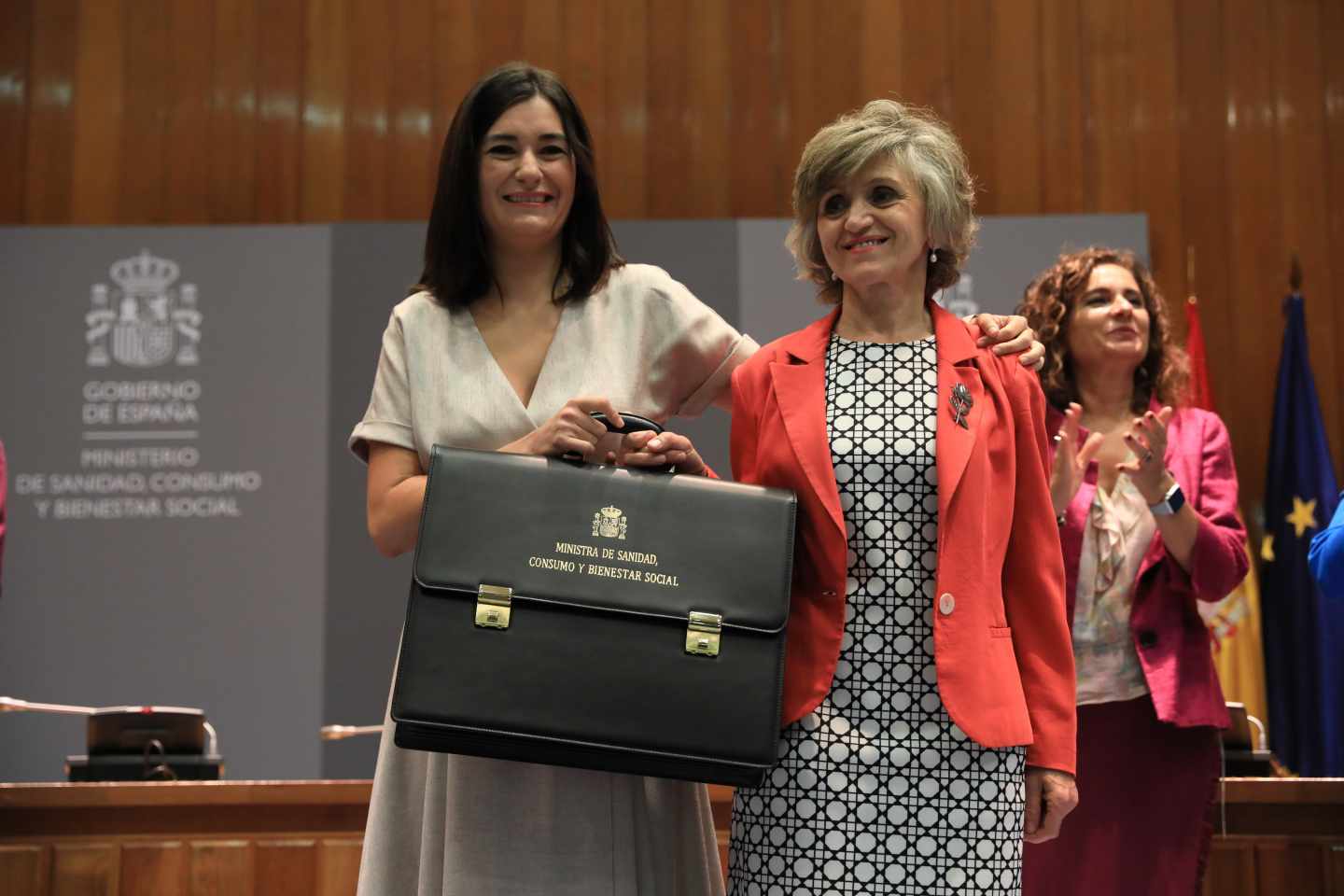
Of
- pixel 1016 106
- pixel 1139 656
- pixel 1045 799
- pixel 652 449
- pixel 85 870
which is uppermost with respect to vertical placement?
pixel 1016 106

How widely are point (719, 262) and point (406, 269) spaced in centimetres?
123

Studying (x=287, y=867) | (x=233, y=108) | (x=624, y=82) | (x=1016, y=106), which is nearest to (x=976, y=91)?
(x=1016, y=106)

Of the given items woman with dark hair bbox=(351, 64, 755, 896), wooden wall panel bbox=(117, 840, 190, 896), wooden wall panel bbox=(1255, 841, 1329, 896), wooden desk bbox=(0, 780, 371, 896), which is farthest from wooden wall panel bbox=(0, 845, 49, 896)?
wooden wall panel bbox=(1255, 841, 1329, 896)

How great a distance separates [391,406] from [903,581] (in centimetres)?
83

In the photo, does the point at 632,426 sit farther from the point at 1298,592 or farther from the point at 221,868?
the point at 1298,592

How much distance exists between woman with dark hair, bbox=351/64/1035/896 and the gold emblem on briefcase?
0.09m

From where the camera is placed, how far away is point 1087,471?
319 centimetres

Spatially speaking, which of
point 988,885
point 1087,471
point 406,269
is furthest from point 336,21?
point 988,885

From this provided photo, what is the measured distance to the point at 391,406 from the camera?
7.31ft

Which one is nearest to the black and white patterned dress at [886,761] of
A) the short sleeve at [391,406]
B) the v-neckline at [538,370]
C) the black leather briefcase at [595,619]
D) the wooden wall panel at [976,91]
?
the black leather briefcase at [595,619]

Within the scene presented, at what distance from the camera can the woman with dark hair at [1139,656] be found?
2.95 m

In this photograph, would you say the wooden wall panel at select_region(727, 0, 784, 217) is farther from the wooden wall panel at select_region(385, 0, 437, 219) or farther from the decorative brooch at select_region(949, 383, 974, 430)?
the decorative brooch at select_region(949, 383, 974, 430)

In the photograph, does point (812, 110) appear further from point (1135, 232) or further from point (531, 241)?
point (531, 241)

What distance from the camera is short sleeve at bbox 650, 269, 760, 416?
7.54 feet
